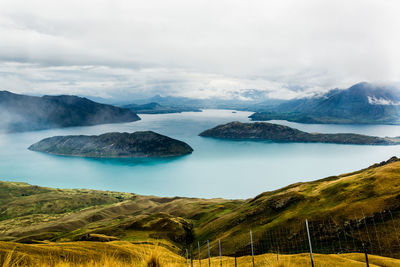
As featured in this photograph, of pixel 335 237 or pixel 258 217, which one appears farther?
pixel 258 217

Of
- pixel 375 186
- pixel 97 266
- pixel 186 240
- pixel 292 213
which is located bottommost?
pixel 186 240

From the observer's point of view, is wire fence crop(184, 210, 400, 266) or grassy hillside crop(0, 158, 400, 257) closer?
wire fence crop(184, 210, 400, 266)

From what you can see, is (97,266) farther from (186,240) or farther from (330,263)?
(186,240)

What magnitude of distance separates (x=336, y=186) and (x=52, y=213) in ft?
525

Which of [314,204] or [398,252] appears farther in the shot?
[314,204]

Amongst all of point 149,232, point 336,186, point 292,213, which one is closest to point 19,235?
point 149,232

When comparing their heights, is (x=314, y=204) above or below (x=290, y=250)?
above

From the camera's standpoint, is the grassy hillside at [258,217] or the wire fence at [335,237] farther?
the grassy hillside at [258,217]

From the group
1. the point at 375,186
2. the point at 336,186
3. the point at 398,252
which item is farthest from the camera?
the point at 336,186

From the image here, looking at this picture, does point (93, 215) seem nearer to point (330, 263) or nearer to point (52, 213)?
point (52, 213)

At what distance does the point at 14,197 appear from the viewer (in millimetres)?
191250

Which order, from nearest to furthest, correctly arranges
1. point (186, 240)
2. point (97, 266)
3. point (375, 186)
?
1. point (97, 266)
2. point (375, 186)
3. point (186, 240)

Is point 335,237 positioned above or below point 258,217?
below

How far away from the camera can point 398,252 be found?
3906cm
